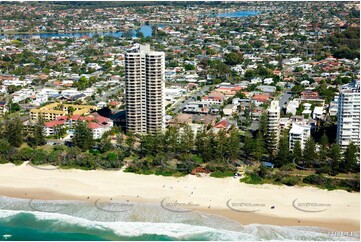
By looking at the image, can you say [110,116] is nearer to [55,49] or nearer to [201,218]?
[201,218]

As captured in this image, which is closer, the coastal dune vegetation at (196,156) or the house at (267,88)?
the coastal dune vegetation at (196,156)

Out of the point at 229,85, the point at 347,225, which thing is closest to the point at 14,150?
the point at 347,225

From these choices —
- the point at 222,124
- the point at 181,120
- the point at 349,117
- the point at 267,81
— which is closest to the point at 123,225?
the point at 222,124

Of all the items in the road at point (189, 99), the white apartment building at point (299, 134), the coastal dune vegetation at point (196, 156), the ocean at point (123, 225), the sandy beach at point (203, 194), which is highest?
the white apartment building at point (299, 134)

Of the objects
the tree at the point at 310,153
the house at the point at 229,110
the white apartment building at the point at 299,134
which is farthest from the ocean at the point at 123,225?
the house at the point at 229,110

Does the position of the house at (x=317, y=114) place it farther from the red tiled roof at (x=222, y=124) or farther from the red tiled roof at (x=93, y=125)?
the red tiled roof at (x=93, y=125)

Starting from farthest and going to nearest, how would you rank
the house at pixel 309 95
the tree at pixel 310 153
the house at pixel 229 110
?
the house at pixel 309 95 → the house at pixel 229 110 → the tree at pixel 310 153
